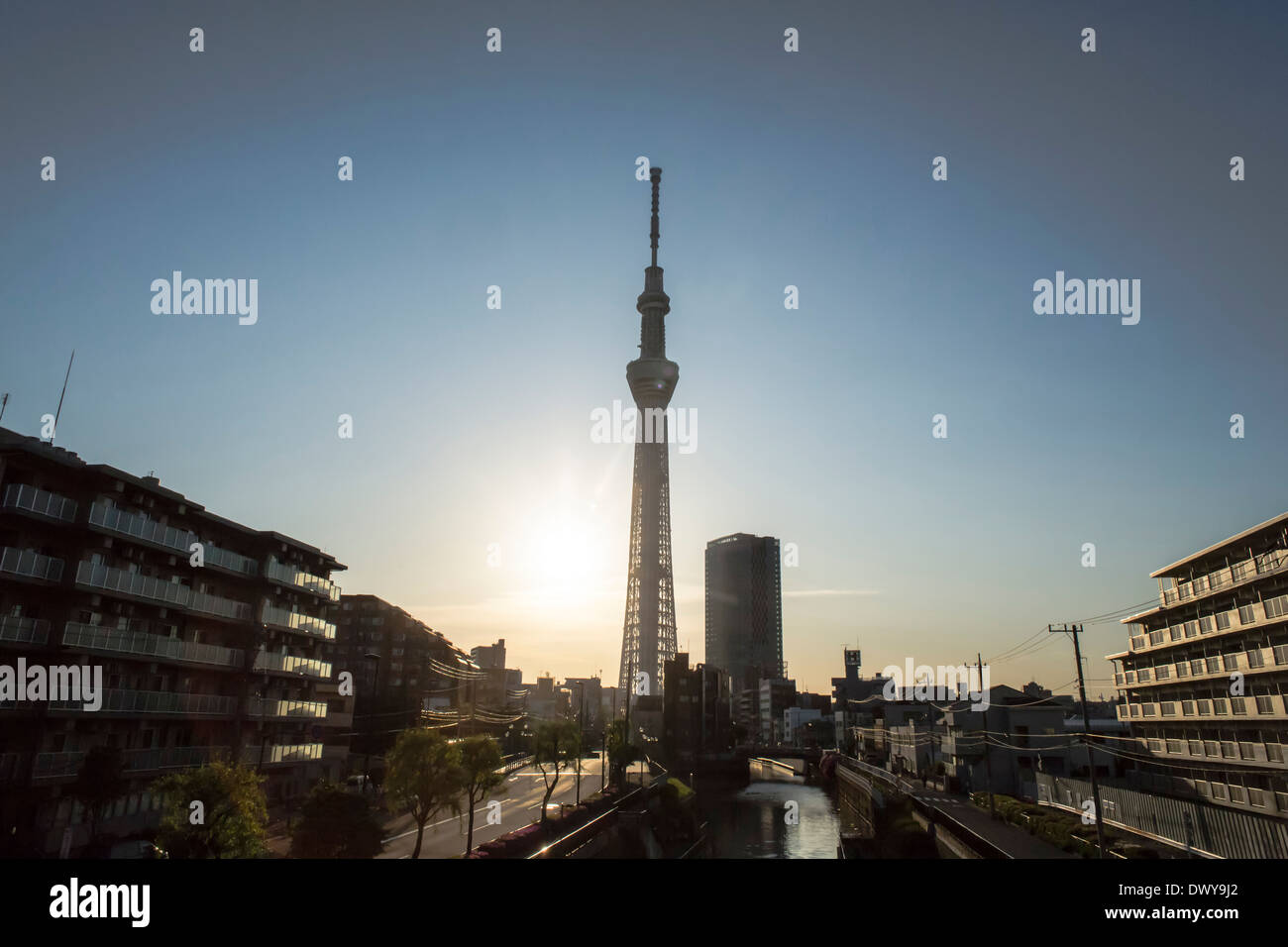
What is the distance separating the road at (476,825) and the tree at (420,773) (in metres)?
4.95

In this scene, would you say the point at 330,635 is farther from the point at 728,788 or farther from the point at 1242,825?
the point at 728,788

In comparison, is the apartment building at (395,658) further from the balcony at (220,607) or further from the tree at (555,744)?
the balcony at (220,607)

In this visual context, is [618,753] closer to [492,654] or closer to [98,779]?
[98,779]

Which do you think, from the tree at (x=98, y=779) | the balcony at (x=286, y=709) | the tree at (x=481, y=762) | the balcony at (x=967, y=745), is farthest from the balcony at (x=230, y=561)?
the balcony at (x=967, y=745)

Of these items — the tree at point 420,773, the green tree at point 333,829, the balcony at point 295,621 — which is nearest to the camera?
the green tree at point 333,829

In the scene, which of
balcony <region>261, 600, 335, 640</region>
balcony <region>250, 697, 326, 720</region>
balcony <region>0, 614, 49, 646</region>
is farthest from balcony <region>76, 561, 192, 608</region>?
balcony <region>250, 697, 326, 720</region>

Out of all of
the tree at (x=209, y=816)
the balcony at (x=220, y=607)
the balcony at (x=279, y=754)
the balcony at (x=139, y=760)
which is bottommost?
the balcony at (x=279, y=754)

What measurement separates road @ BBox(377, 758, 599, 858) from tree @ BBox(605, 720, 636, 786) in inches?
108

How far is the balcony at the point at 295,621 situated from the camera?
1588 inches

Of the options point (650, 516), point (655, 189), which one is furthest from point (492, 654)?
point (655, 189)

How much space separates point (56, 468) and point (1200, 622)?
55.4 meters

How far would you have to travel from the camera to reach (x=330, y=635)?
48031mm

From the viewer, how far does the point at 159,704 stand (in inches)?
1241
